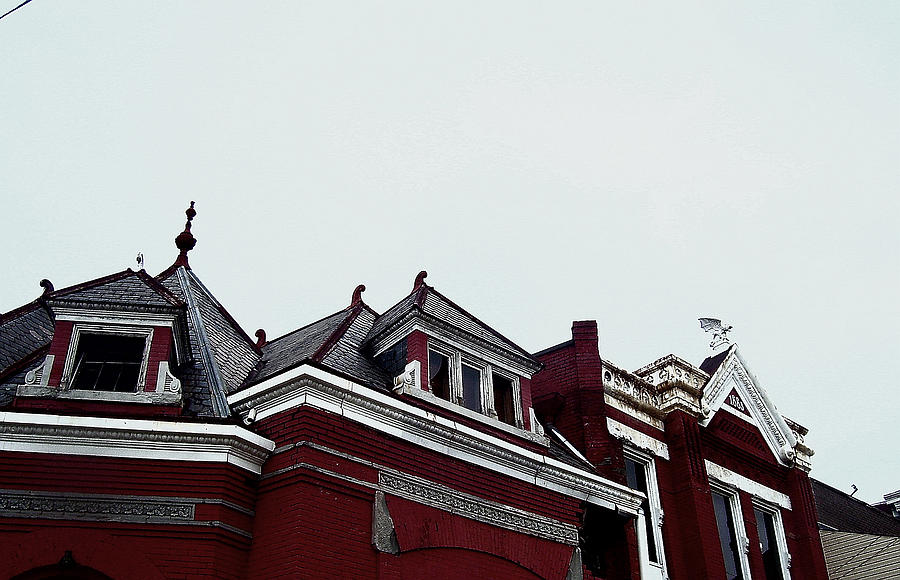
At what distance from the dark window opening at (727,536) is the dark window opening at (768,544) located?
1109 mm

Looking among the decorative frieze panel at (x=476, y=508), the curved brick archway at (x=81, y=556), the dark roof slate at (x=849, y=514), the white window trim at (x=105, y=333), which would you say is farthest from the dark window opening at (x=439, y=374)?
the dark roof slate at (x=849, y=514)

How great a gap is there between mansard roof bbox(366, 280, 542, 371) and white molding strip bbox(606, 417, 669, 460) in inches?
115

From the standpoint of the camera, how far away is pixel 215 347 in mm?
16062

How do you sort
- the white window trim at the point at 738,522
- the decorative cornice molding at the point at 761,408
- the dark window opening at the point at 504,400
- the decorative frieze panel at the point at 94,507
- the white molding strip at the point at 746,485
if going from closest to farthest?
the decorative frieze panel at the point at 94,507 < the dark window opening at the point at 504,400 < the white window trim at the point at 738,522 < the white molding strip at the point at 746,485 < the decorative cornice molding at the point at 761,408

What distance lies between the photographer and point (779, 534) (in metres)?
22.3

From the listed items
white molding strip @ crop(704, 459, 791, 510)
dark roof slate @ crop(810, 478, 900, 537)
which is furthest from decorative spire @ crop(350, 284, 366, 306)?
dark roof slate @ crop(810, 478, 900, 537)

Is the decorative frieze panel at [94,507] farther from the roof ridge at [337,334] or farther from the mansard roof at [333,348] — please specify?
the roof ridge at [337,334]

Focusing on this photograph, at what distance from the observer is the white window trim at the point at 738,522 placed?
20391 millimetres

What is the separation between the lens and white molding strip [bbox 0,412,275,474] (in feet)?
39.5

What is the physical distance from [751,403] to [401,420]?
1246 centimetres

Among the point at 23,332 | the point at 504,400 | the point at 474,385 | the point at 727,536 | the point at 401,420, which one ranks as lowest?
the point at 401,420

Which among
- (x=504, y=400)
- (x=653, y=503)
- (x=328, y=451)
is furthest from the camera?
(x=653, y=503)

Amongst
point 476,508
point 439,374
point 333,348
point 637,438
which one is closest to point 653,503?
point 637,438

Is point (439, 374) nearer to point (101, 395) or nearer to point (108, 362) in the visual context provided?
point (108, 362)
